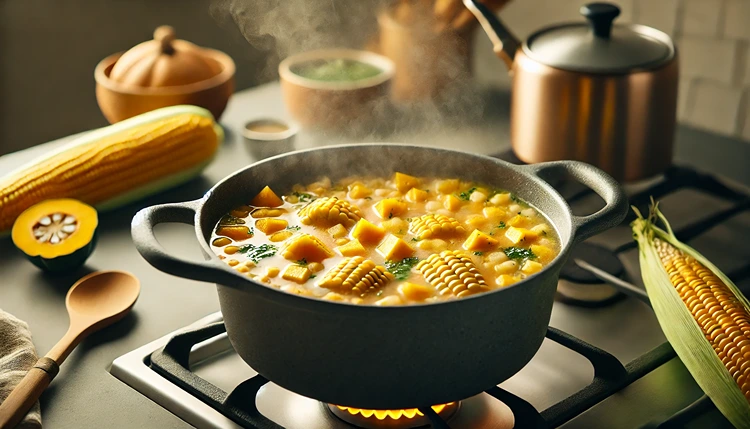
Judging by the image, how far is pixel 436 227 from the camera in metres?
1.19

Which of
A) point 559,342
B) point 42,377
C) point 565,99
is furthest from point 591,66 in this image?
point 42,377

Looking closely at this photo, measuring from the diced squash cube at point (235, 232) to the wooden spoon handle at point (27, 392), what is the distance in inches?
11.2

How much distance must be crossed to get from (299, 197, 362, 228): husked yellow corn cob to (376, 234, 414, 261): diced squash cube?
0.29 feet

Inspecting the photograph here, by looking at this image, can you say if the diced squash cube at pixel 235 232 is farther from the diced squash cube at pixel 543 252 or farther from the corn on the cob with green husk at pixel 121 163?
the corn on the cob with green husk at pixel 121 163

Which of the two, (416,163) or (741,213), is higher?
(416,163)

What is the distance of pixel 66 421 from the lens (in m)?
1.09

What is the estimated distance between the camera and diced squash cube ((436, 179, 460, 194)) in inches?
51.3

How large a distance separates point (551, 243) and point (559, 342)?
14 cm

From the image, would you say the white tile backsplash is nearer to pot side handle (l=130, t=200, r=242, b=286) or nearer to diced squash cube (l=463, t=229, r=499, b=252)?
diced squash cube (l=463, t=229, r=499, b=252)

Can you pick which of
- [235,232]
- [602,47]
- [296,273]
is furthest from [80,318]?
[602,47]

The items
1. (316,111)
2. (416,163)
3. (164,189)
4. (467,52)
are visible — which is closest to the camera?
(416,163)

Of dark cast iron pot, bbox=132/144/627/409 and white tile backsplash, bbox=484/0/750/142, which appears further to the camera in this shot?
white tile backsplash, bbox=484/0/750/142

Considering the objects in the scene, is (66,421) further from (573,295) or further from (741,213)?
(741,213)

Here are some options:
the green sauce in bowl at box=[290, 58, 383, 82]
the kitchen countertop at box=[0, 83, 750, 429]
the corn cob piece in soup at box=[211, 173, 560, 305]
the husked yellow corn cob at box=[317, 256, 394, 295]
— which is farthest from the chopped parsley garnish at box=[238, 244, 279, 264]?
the green sauce in bowl at box=[290, 58, 383, 82]
